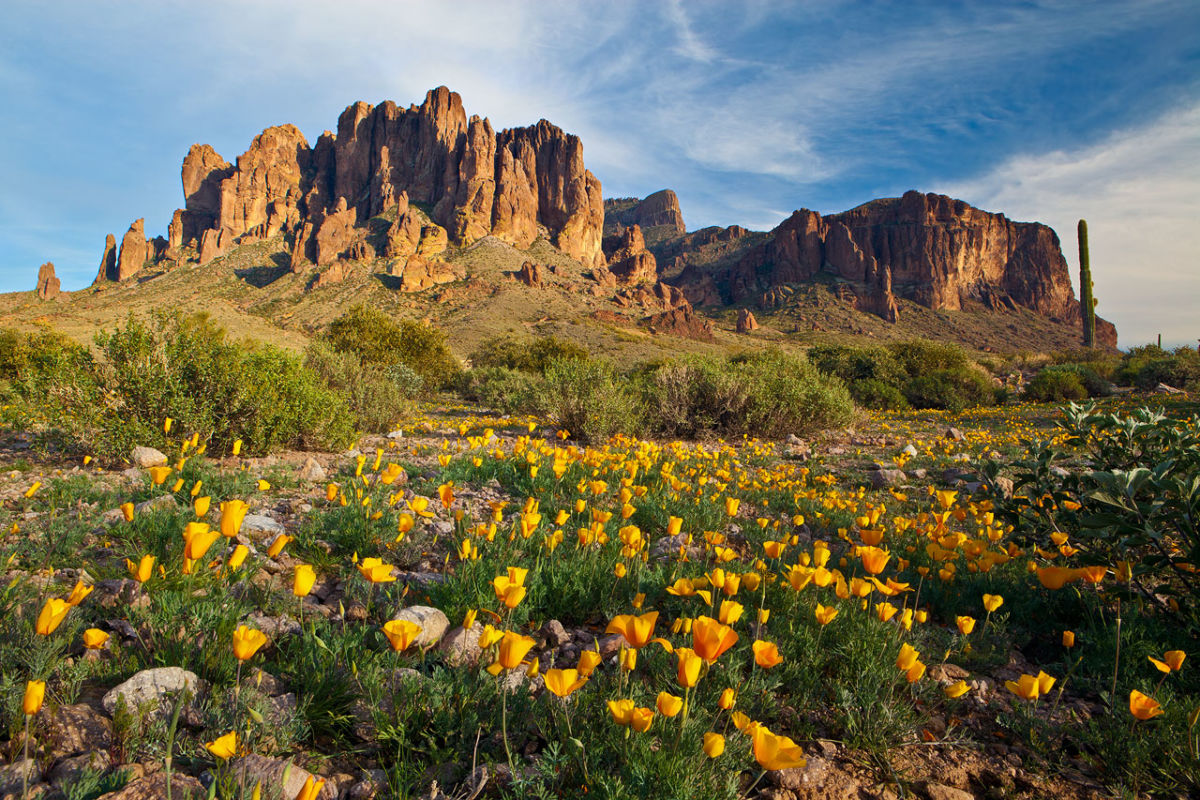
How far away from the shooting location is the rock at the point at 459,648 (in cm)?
207

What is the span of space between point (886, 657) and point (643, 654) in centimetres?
101

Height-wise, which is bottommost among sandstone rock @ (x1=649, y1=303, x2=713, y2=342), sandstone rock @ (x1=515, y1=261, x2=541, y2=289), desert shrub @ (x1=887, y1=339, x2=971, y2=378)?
desert shrub @ (x1=887, y1=339, x2=971, y2=378)

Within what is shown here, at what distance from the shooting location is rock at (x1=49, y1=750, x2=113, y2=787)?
1.35 meters

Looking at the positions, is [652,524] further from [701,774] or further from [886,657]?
[701,774]

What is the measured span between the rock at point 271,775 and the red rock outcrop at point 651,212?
19422 cm

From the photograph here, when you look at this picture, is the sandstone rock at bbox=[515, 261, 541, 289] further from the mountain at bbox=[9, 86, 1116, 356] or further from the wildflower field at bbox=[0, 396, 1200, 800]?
the wildflower field at bbox=[0, 396, 1200, 800]

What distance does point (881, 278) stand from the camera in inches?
4237

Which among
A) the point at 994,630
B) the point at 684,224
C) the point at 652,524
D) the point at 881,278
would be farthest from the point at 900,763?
the point at 684,224

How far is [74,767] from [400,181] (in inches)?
5405

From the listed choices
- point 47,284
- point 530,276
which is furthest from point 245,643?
point 47,284

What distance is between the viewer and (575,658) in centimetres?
231

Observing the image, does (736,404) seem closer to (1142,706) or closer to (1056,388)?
(1142,706)

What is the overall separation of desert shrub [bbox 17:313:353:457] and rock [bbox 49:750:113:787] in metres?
4.63

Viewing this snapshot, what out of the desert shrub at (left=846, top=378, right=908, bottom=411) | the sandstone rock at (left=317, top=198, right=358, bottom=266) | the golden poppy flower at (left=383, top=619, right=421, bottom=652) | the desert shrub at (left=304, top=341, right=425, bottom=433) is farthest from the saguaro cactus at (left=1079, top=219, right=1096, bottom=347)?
the sandstone rock at (left=317, top=198, right=358, bottom=266)
